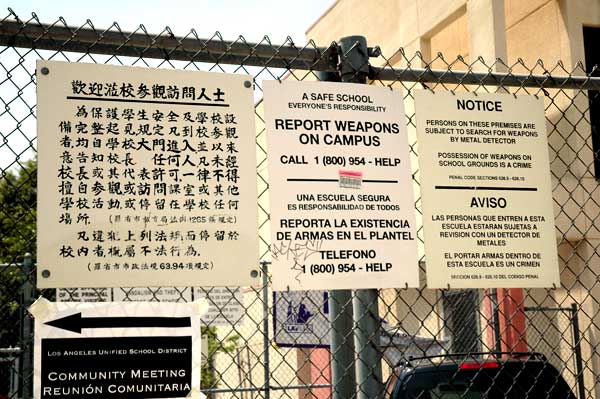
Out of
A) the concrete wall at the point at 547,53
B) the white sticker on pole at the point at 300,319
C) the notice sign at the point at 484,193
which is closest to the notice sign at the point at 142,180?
the notice sign at the point at 484,193

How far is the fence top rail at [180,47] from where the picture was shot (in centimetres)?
314

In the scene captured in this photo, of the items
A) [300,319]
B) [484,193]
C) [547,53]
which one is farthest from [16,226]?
→ [547,53]

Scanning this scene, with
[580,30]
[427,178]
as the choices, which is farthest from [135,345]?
[580,30]

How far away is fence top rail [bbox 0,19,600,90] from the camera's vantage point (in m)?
3.14

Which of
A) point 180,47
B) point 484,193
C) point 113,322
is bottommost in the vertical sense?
point 113,322

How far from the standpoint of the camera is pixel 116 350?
9.76 feet

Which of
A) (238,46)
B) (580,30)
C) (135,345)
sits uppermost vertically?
(580,30)

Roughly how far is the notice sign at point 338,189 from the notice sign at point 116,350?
1.49 ft

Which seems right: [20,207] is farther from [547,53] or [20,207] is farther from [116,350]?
[547,53]

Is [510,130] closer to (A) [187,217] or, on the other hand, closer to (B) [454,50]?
(A) [187,217]

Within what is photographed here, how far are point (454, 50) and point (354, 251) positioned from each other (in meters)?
14.3

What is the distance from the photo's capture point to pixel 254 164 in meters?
3.20

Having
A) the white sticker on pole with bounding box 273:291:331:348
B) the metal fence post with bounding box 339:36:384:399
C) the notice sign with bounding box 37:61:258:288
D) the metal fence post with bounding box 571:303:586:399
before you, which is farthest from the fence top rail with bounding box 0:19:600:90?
the white sticker on pole with bounding box 273:291:331:348

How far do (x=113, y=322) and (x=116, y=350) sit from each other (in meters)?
0.11
